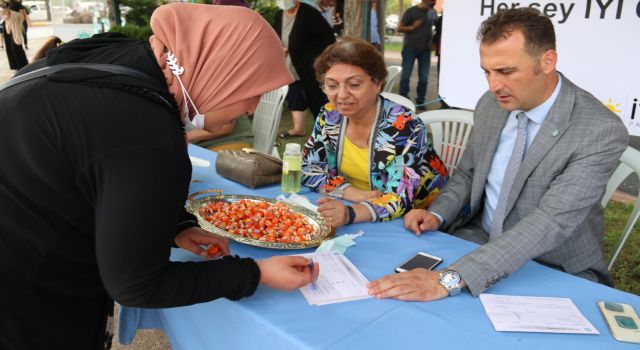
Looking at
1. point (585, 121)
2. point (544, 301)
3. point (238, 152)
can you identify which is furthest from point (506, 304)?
point (238, 152)

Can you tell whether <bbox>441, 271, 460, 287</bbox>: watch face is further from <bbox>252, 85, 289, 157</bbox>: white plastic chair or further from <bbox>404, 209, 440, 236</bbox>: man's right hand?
<bbox>252, 85, 289, 157</bbox>: white plastic chair

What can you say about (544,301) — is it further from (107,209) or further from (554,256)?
(107,209)

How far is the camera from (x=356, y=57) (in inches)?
89.4

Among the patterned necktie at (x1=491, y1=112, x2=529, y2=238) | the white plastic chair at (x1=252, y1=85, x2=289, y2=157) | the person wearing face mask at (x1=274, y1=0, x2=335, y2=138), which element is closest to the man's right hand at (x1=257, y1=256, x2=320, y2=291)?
the patterned necktie at (x1=491, y1=112, x2=529, y2=238)

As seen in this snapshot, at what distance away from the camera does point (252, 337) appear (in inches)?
50.3

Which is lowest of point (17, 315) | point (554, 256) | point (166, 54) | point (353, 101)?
point (554, 256)

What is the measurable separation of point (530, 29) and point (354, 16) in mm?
4170

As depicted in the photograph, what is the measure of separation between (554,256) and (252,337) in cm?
117

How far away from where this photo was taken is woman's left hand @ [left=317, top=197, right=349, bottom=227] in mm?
1812

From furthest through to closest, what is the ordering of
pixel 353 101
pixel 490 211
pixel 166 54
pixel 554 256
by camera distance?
pixel 353 101 → pixel 490 211 → pixel 554 256 → pixel 166 54

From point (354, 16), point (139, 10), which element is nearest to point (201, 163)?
point (354, 16)

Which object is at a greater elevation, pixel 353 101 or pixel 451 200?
pixel 353 101

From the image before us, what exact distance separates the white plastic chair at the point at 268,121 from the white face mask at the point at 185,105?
2555mm

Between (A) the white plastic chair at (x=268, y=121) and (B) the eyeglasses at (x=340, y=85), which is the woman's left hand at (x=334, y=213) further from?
(A) the white plastic chair at (x=268, y=121)
